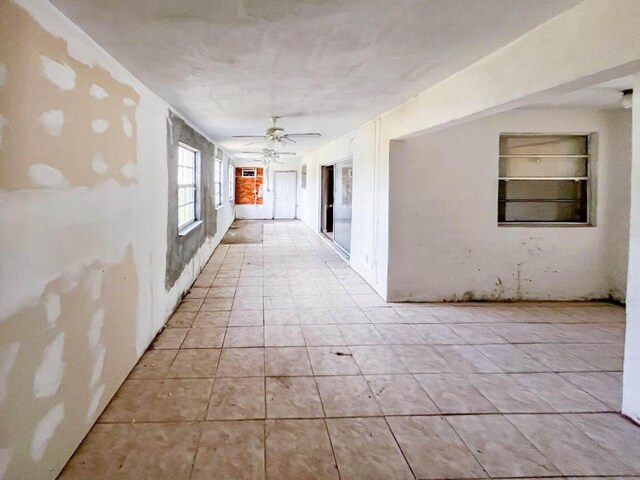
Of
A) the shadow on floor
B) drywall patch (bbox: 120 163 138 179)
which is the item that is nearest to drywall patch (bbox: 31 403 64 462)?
drywall patch (bbox: 120 163 138 179)

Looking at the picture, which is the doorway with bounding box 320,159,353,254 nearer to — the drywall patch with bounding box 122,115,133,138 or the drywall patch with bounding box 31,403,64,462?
the drywall patch with bounding box 122,115,133,138

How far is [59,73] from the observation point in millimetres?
1855

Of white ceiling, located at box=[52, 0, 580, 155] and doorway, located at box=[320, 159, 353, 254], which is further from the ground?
white ceiling, located at box=[52, 0, 580, 155]

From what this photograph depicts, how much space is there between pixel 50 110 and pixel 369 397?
2.25 metres

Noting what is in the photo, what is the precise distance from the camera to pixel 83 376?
2141 mm

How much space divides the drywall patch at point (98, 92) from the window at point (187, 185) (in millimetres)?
2792

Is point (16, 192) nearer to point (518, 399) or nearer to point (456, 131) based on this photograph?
point (518, 399)

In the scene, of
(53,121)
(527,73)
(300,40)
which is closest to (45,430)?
(53,121)

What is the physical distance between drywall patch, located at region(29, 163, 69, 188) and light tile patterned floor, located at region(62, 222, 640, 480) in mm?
1265

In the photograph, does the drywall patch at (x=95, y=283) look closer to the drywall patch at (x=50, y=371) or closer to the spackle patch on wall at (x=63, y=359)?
the spackle patch on wall at (x=63, y=359)

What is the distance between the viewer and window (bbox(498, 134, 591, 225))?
199 inches

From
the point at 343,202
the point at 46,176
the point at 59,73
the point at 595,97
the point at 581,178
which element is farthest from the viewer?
the point at 343,202

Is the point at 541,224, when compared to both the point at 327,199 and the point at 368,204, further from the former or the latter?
the point at 327,199

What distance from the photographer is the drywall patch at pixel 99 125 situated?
7.41ft
